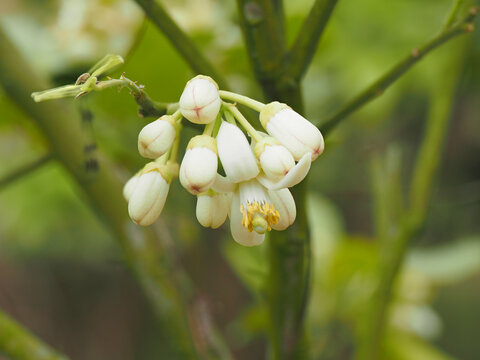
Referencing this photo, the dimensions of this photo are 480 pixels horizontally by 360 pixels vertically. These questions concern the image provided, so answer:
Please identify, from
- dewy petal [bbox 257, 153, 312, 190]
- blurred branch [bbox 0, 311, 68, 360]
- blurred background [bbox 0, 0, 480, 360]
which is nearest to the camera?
dewy petal [bbox 257, 153, 312, 190]

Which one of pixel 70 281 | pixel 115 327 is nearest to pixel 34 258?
pixel 70 281

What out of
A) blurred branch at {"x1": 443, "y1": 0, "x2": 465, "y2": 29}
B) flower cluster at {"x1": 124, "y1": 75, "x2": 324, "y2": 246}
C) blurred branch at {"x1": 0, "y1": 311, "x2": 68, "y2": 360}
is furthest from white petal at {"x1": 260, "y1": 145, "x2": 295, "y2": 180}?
blurred branch at {"x1": 0, "y1": 311, "x2": 68, "y2": 360}

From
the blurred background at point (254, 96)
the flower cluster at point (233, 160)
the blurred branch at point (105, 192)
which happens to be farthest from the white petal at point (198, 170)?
the blurred branch at point (105, 192)

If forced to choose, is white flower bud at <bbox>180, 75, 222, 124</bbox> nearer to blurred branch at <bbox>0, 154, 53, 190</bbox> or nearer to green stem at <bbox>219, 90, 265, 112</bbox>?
green stem at <bbox>219, 90, 265, 112</bbox>

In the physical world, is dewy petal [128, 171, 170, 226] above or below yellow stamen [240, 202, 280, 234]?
above

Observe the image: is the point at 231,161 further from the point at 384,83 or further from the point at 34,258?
the point at 34,258

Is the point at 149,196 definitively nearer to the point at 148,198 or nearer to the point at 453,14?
the point at 148,198
